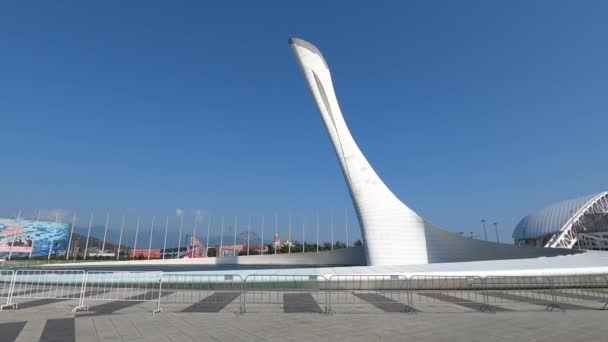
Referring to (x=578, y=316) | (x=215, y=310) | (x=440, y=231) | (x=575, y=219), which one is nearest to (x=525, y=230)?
(x=575, y=219)

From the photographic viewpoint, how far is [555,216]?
52406mm

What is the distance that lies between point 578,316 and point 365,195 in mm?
12935

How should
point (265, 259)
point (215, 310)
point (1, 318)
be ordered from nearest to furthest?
point (1, 318) < point (215, 310) < point (265, 259)

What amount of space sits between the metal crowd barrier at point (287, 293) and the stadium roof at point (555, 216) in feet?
176

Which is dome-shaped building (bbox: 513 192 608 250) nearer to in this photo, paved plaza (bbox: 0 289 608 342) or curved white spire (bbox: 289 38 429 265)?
curved white spire (bbox: 289 38 429 265)

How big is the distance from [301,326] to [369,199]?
46.7 feet

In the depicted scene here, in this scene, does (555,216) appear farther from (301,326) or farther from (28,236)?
(28,236)

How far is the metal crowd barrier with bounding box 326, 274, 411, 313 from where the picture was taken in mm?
7785

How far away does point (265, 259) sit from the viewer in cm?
3059

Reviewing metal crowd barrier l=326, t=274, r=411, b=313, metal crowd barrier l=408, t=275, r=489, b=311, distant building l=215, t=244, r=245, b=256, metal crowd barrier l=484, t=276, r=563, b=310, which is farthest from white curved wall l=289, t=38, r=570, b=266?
distant building l=215, t=244, r=245, b=256

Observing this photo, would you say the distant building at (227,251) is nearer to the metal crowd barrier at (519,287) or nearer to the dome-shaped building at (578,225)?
the metal crowd barrier at (519,287)

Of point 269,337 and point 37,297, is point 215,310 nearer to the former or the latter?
point 269,337

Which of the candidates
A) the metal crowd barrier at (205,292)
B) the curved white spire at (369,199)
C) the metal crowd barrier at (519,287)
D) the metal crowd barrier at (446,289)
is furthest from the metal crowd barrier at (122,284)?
the curved white spire at (369,199)

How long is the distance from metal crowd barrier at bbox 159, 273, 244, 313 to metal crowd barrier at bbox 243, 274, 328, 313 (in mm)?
403
